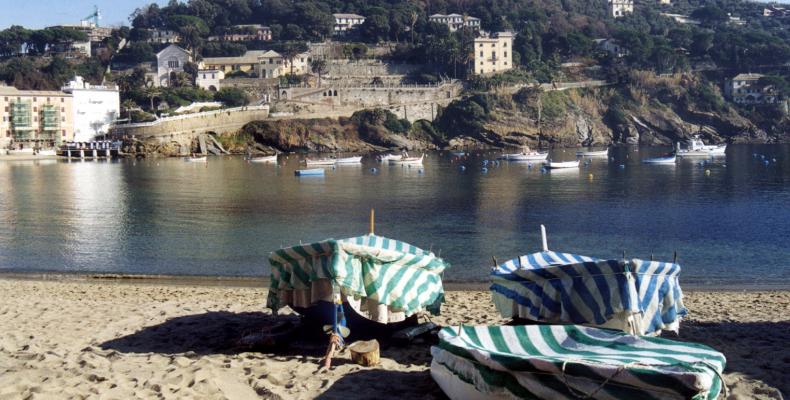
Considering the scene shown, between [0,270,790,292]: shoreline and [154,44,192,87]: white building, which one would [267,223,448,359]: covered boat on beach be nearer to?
[0,270,790,292]: shoreline

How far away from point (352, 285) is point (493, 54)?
111349 millimetres

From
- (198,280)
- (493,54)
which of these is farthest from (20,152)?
(198,280)

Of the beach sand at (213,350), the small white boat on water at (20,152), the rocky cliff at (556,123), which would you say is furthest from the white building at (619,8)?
the beach sand at (213,350)

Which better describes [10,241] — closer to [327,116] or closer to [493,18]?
[327,116]

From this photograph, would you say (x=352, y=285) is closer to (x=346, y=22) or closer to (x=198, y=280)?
(x=198, y=280)

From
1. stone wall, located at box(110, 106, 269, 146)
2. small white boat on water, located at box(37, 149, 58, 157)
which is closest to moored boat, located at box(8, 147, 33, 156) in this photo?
small white boat on water, located at box(37, 149, 58, 157)

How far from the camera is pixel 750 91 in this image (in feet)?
396

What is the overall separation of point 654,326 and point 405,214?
27067mm

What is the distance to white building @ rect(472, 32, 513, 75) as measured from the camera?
118750 mm

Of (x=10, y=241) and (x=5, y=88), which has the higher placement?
(x=5, y=88)

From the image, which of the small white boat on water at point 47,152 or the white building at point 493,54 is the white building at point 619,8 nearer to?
the white building at point 493,54

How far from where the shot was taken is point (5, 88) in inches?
3703

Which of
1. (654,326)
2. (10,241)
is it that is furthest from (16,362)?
(10,241)

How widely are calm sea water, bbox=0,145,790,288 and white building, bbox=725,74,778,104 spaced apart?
57614mm
